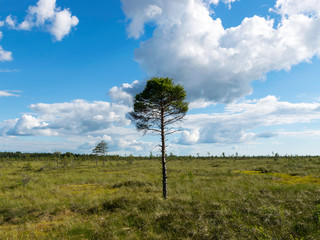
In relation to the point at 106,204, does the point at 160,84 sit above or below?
above

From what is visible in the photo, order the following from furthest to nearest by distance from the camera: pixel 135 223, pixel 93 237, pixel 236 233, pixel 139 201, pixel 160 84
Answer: pixel 160 84, pixel 139 201, pixel 135 223, pixel 93 237, pixel 236 233

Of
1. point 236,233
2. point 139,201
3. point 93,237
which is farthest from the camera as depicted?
point 139,201

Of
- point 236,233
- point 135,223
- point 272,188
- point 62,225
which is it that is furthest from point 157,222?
point 272,188

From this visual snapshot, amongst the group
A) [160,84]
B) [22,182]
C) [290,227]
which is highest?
[160,84]

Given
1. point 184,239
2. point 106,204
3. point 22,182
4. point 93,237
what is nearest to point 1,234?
point 93,237

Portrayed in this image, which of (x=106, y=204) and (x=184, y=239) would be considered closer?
(x=184, y=239)

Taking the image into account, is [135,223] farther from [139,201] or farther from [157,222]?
[139,201]

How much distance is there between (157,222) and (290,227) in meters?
5.85

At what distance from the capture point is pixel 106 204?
1305cm

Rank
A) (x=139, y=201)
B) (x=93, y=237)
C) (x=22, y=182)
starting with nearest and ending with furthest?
1. (x=93, y=237)
2. (x=139, y=201)
3. (x=22, y=182)

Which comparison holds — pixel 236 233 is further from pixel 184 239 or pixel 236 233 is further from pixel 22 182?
pixel 22 182

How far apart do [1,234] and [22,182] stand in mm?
16904

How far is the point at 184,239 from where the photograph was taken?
697cm

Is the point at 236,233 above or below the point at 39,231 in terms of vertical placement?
above
